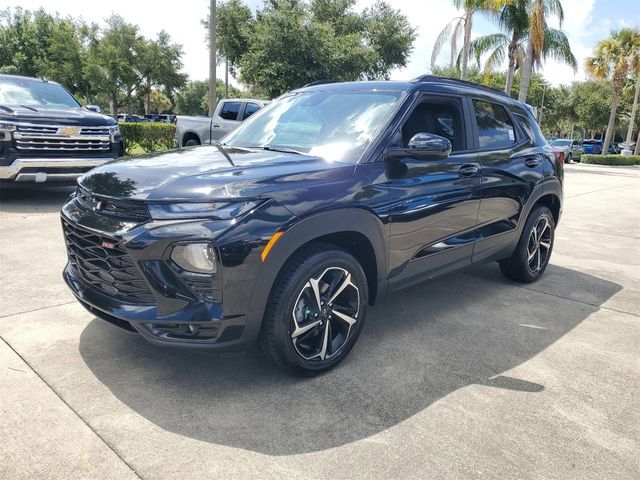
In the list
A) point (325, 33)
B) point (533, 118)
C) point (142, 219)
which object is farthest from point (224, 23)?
point (142, 219)

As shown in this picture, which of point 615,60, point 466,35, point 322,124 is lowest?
point 322,124

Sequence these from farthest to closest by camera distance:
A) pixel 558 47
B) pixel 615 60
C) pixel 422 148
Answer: pixel 615 60
pixel 558 47
pixel 422 148

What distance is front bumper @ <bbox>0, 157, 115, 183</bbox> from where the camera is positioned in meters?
7.31

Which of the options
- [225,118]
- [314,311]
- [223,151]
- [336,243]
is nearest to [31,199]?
[225,118]

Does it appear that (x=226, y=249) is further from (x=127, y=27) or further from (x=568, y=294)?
(x=127, y=27)

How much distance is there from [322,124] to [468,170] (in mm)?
1162

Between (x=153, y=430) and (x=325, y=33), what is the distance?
23.5 metres

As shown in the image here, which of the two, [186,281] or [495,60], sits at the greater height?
[495,60]

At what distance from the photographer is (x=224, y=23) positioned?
97.9 feet

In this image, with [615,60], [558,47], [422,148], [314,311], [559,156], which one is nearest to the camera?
[314,311]

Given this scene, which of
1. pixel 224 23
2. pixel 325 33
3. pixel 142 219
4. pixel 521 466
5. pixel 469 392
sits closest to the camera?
pixel 521 466

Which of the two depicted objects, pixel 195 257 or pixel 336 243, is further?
pixel 336 243

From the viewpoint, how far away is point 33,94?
28.1 feet

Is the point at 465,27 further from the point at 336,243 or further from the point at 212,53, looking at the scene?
the point at 336,243
